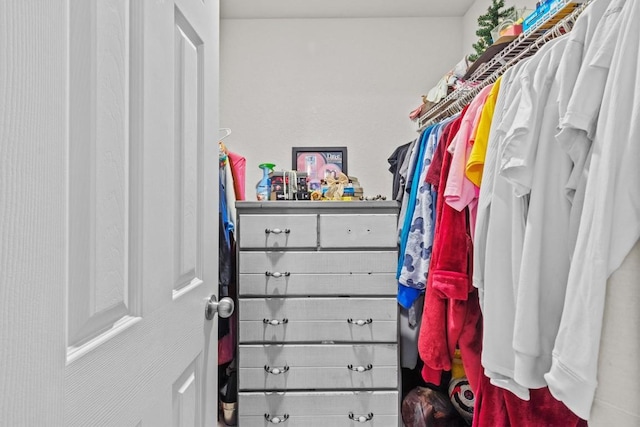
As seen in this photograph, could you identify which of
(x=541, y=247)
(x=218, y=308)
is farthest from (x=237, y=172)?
(x=541, y=247)

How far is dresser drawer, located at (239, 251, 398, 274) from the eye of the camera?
1834 mm

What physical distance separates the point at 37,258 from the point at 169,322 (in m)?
0.36

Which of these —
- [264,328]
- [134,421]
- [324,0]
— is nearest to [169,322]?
[134,421]

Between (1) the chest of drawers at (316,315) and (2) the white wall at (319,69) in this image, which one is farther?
(2) the white wall at (319,69)

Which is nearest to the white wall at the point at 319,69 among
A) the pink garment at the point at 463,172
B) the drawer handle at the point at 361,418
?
the pink garment at the point at 463,172

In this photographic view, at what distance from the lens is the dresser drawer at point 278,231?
184cm

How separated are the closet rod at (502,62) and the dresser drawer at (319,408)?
4.71ft

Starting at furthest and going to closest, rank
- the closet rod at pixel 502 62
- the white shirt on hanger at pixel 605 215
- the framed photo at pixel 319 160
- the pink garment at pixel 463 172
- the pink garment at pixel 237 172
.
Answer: the framed photo at pixel 319 160, the pink garment at pixel 237 172, the pink garment at pixel 463 172, the closet rod at pixel 502 62, the white shirt on hanger at pixel 605 215

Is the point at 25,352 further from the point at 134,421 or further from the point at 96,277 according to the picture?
the point at 134,421

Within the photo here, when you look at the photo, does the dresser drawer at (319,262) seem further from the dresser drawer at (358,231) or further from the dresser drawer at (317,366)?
the dresser drawer at (317,366)

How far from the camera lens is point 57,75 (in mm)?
375

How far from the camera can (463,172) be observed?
128 centimetres

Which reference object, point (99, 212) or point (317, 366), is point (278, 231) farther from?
point (99, 212)

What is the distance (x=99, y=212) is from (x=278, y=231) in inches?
54.0
